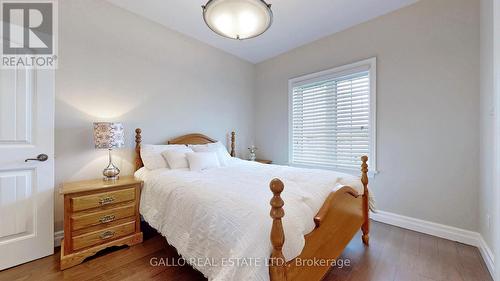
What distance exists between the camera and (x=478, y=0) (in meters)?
2.07

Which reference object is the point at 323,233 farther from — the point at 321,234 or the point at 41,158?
the point at 41,158

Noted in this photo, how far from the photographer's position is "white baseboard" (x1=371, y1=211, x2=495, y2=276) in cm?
183

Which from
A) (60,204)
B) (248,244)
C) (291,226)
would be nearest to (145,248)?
(60,204)

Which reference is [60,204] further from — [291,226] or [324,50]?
[324,50]

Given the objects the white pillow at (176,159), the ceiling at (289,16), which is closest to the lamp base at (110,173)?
the white pillow at (176,159)

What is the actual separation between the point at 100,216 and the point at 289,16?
3134 millimetres

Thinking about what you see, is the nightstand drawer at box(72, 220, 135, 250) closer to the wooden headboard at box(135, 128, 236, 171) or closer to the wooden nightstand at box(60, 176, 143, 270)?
the wooden nightstand at box(60, 176, 143, 270)

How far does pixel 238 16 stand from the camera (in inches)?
66.1

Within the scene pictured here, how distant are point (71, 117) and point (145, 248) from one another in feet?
5.32

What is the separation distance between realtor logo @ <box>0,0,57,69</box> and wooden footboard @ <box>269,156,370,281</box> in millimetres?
2473

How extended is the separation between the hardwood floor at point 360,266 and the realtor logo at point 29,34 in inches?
70.5

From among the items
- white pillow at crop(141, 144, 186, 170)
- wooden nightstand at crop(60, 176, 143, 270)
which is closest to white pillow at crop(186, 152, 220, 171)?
white pillow at crop(141, 144, 186, 170)

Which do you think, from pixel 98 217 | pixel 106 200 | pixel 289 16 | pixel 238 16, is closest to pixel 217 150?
pixel 106 200

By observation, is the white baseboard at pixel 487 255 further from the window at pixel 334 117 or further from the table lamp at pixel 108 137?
the table lamp at pixel 108 137
